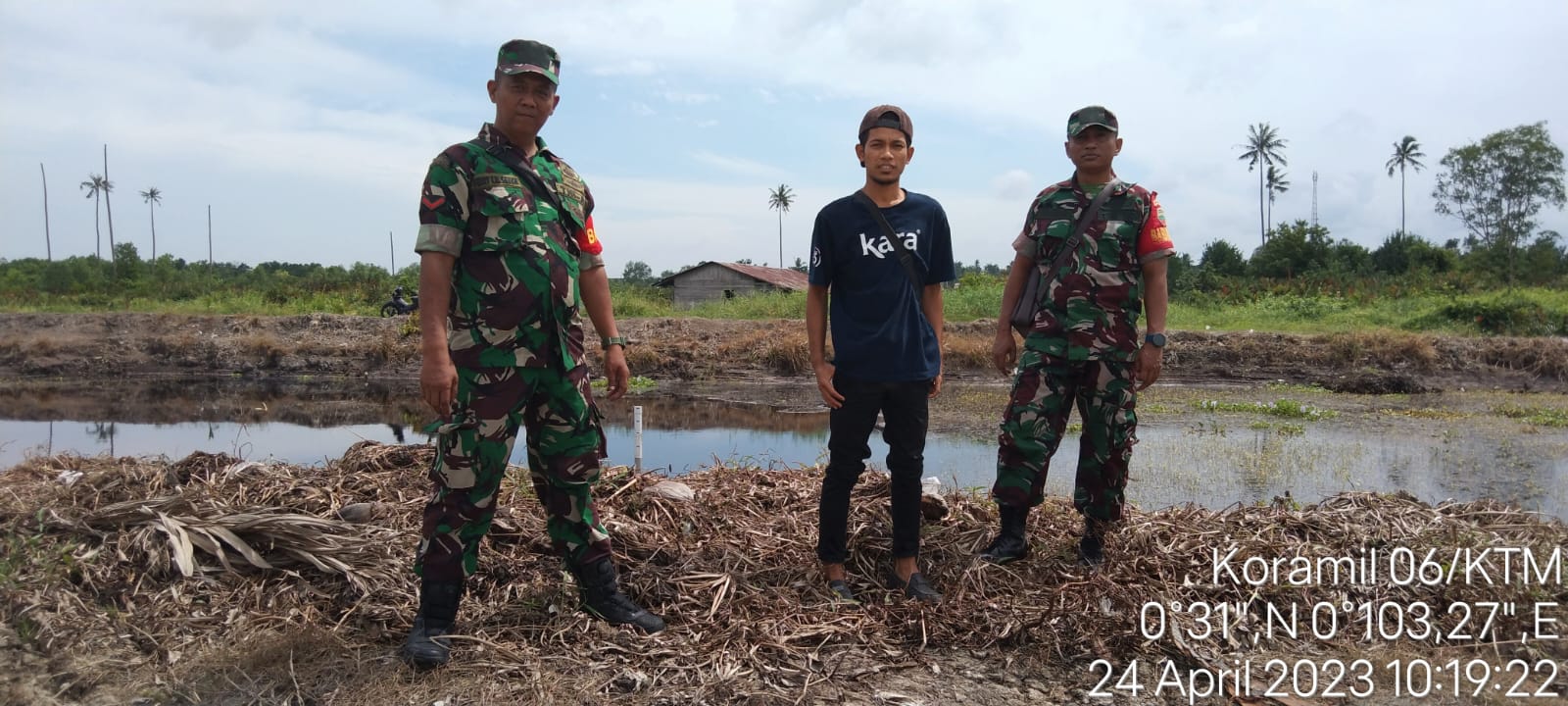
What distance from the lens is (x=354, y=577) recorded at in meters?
3.06

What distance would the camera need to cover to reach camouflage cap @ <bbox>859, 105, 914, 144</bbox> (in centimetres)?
315

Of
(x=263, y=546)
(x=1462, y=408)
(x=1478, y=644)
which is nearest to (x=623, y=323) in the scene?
(x=1462, y=408)

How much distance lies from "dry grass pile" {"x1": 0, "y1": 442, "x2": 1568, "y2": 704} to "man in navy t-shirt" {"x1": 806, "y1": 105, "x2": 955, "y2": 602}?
1.10 feet

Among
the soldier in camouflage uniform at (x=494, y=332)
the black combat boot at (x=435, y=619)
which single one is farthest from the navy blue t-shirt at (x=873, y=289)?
the black combat boot at (x=435, y=619)

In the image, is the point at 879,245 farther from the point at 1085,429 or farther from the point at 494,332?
the point at 494,332

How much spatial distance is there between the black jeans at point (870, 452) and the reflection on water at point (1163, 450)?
195 cm

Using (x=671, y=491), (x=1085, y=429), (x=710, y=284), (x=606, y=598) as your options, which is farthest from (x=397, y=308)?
(x=1085, y=429)

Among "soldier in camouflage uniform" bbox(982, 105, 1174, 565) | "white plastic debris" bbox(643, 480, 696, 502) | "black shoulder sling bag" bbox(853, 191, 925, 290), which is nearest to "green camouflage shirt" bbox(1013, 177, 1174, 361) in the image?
"soldier in camouflage uniform" bbox(982, 105, 1174, 565)

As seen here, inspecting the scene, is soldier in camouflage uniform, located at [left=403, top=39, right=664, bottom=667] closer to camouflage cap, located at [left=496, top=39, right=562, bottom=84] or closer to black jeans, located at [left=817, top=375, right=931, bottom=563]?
camouflage cap, located at [left=496, top=39, right=562, bottom=84]

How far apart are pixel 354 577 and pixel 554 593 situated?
0.69 metres

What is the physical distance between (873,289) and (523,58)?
137 centimetres

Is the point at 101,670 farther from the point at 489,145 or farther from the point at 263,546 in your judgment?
the point at 489,145

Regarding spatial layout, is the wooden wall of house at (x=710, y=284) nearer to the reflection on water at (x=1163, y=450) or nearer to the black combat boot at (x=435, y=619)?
the reflection on water at (x=1163, y=450)

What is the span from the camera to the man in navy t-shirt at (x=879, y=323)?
3131mm
